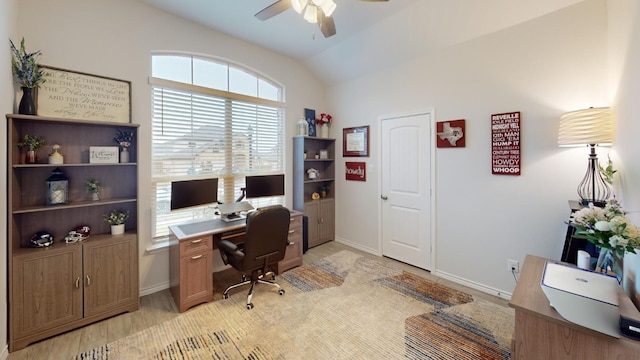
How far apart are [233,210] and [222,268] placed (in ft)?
2.96

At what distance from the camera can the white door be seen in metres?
3.33

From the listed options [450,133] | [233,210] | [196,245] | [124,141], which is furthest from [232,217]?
[450,133]

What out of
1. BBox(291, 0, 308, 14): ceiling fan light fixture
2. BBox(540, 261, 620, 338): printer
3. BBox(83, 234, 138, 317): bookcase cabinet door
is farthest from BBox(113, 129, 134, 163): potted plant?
BBox(540, 261, 620, 338): printer

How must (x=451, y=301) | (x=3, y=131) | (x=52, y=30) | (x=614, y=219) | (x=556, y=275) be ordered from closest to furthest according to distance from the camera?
(x=614, y=219), (x=556, y=275), (x=3, y=131), (x=52, y=30), (x=451, y=301)

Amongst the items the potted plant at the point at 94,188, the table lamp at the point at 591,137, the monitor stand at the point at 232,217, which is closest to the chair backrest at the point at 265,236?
the monitor stand at the point at 232,217

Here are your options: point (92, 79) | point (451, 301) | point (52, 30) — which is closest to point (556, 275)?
point (451, 301)

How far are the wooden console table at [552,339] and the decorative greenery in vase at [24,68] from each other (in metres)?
3.62

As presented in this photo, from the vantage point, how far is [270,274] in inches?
126

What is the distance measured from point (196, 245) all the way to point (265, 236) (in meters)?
0.68

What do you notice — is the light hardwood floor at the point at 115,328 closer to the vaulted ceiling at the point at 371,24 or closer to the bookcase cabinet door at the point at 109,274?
the bookcase cabinet door at the point at 109,274

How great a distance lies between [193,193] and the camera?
2.83 m

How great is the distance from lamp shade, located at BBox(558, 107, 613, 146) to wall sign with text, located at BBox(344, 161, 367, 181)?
242 cm

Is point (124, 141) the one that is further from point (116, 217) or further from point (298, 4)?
point (298, 4)

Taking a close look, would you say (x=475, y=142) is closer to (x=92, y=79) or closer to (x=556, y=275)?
(x=556, y=275)
